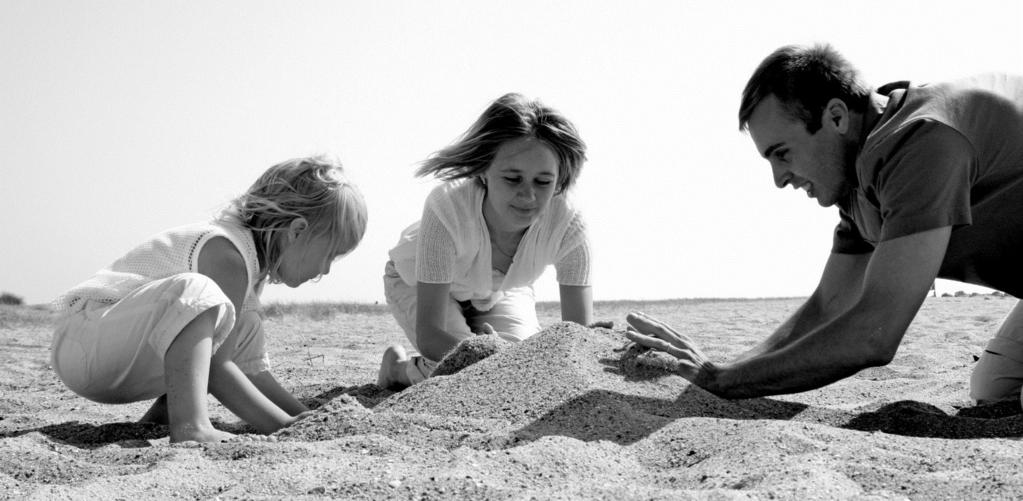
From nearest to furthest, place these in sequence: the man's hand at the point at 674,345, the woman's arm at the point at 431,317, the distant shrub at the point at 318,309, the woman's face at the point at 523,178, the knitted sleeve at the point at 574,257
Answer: the man's hand at the point at 674,345, the woman's face at the point at 523,178, the woman's arm at the point at 431,317, the knitted sleeve at the point at 574,257, the distant shrub at the point at 318,309

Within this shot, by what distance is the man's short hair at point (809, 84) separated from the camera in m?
3.08

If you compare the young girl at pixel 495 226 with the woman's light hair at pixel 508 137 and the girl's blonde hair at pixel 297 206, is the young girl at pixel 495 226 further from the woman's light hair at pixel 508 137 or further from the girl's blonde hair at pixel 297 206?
the girl's blonde hair at pixel 297 206

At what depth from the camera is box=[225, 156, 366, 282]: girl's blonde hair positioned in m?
3.57

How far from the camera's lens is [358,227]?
3.74 m

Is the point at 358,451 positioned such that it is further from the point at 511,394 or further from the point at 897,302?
the point at 897,302

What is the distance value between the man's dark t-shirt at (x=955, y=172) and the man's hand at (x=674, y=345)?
2.34ft

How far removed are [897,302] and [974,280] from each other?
3.27 ft

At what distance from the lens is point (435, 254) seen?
4.32 meters

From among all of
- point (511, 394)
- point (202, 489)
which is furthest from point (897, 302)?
point (202, 489)

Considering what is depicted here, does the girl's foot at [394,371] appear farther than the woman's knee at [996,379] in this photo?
Yes

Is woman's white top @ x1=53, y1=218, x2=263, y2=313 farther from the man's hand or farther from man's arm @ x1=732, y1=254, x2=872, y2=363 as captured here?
man's arm @ x1=732, y1=254, x2=872, y2=363

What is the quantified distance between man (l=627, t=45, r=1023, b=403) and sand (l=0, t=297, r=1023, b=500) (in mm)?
170

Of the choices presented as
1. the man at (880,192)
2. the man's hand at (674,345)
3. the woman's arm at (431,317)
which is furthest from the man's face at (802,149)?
the woman's arm at (431,317)

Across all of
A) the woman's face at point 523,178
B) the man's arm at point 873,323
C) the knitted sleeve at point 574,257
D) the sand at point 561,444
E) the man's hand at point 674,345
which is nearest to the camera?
the sand at point 561,444
